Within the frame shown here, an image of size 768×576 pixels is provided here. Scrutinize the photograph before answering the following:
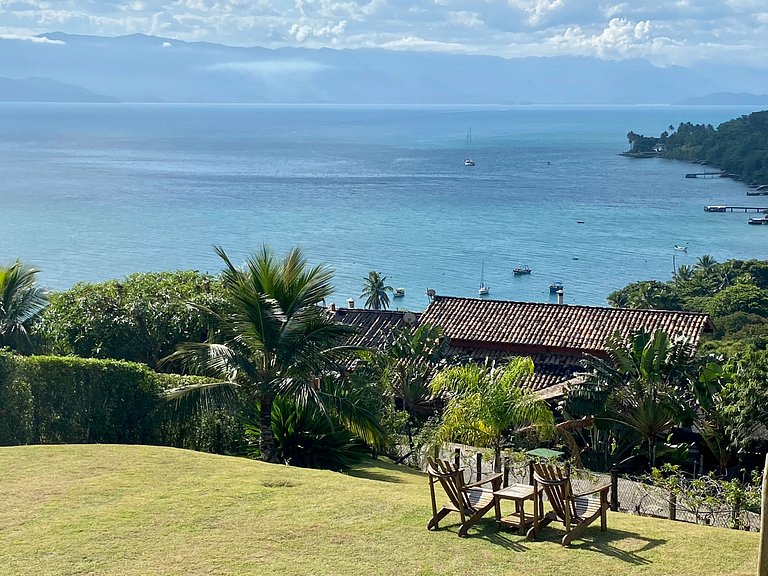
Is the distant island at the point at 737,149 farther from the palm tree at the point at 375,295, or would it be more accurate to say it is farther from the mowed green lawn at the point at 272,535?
the mowed green lawn at the point at 272,535

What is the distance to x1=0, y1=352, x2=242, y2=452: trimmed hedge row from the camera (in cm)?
1513

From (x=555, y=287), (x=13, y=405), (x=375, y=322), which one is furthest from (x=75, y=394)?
(x=555, y=287)

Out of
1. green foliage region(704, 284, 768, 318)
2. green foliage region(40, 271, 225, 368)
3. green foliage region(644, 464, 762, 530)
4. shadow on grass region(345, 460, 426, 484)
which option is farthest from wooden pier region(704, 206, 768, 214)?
green foliage region(644, 464, 762, 530)

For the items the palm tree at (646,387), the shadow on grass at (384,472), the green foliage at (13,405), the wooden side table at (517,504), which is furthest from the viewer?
the palm tree at (646,387)

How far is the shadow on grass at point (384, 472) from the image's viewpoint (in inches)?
554

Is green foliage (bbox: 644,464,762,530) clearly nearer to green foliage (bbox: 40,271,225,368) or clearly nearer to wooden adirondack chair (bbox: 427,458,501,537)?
wooden adirondack chair (bbox: 427,458,501,537)

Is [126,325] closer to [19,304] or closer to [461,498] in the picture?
[19,304]

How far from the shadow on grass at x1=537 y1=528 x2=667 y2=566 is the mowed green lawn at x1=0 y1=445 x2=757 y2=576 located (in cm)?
2

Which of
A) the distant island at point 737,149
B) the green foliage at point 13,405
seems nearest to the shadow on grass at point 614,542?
the green foliage at point 13,405

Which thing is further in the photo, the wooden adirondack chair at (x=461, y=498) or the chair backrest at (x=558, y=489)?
the wooden adirondack chair at (x=461, y=498)

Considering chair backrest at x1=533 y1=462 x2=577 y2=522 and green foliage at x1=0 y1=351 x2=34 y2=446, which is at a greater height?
chair backrest at x1=533 y1=462 x2=577 y2=522

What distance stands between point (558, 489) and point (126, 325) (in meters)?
11.7

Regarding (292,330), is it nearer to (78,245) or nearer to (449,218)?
(78,245)

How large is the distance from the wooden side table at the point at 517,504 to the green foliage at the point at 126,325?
987cm
